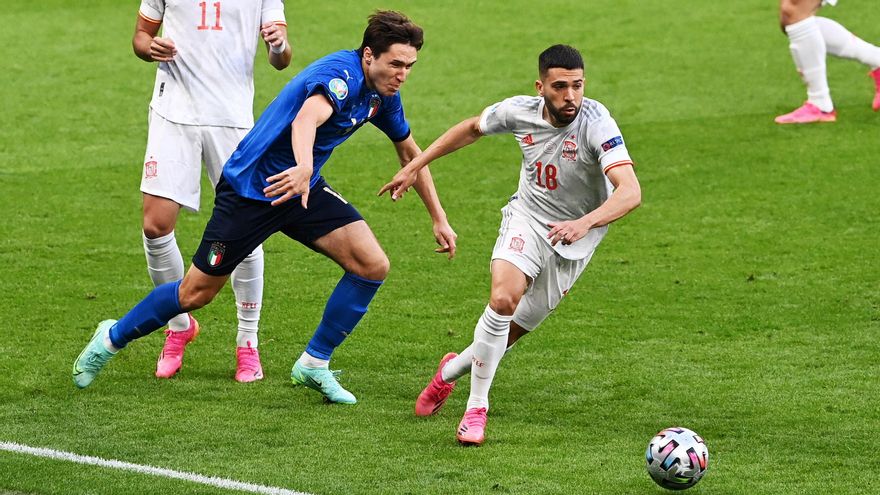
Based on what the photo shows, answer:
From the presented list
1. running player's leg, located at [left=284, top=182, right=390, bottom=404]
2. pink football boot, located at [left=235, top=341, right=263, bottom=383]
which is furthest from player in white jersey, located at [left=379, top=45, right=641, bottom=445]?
pink football boot, located at [left=235, top=341, right=263, bottom=383]

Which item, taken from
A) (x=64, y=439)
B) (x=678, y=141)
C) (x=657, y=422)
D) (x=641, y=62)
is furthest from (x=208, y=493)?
(x=641, y=62)

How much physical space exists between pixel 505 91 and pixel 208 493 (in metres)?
9.61

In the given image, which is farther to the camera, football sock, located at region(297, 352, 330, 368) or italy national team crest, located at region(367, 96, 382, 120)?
football sock, located at region(297, 352, 330, 368)

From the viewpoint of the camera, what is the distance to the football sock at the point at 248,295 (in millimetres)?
7918

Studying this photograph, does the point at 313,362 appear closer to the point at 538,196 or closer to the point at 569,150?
the point at 538,196

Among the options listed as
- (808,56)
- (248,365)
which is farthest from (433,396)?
(808,56)

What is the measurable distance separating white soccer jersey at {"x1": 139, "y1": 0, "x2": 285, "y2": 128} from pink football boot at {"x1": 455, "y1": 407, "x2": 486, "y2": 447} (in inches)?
90.0

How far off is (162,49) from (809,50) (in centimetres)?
758

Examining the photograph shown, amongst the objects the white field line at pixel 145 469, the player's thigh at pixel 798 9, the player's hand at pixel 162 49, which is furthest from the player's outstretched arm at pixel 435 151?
the player's thigh at pixel 798 9

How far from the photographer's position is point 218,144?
25.9 feet

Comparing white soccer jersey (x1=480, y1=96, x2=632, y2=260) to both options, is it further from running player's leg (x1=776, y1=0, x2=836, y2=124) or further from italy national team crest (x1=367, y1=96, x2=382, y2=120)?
running player's leg (x1=776, y1=0, x2=836, y2=124)

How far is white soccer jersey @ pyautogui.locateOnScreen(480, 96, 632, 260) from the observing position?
274 inches

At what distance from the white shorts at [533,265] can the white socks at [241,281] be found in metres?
1.55

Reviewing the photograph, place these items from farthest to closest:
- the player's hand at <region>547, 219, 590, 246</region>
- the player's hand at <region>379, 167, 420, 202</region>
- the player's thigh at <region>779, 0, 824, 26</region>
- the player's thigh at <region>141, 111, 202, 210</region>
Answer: the player's thigh at <region>779, 0, 824, 26</region> → the player's thigh at <region>141, 111, 202, 210</region> → the player's hand at <region>379, 167, 420, 202</region> → the player's hand at <region>547, 219, 590, 246</region>
